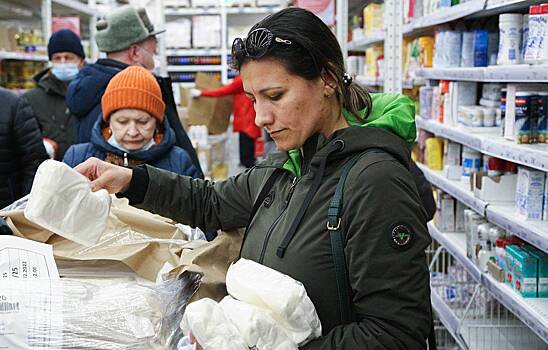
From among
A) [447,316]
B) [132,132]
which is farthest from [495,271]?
[132,132]

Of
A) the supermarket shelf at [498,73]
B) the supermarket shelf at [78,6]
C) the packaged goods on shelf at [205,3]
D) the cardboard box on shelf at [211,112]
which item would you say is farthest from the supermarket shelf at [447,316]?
the packaged goods on shelf at [205,3]

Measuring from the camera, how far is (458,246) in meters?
3.88

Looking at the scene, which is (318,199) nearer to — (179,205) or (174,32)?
(179,205)

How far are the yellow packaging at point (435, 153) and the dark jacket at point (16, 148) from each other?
2.27 meters

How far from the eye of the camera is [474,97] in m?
3.97

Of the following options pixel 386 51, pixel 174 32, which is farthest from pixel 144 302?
pixel 174 32

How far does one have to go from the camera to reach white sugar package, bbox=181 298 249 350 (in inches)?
50.8

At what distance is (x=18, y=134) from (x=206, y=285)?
2195 millimetres

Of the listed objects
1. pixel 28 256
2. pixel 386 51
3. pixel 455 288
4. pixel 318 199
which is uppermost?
pixel 386 51

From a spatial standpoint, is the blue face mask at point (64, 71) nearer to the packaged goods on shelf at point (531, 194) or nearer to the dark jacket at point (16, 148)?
the dark jacket at point (16, 148)

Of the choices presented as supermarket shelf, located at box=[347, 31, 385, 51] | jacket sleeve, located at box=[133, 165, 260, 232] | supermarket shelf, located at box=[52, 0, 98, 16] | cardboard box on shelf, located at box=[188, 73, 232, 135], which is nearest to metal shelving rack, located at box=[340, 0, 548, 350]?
supermarket shelf, located at box=[347, 31, 385, 51]

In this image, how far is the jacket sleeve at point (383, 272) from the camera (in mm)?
1399

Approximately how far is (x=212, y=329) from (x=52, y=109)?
4053 mm

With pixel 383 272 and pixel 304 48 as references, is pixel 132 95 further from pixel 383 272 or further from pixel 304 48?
pixel 383 272
